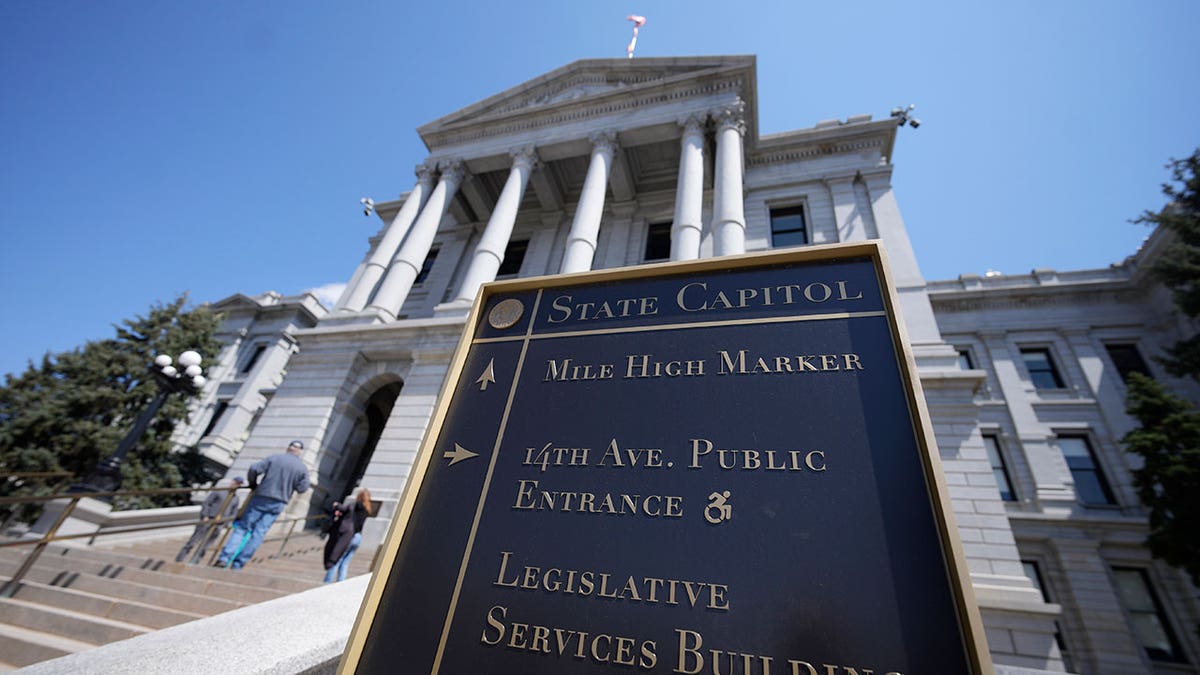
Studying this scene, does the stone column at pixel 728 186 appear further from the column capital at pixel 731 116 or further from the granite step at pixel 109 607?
the granite step at pixel 109 607

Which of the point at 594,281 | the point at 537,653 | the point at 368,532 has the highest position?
the point at 594,281

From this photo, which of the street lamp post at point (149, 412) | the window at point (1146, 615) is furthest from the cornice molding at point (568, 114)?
the window at point (1146, 615)

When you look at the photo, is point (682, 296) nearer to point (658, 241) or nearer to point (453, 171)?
point (658, 241)

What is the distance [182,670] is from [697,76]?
17817mm

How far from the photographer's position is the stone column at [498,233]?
13406mm

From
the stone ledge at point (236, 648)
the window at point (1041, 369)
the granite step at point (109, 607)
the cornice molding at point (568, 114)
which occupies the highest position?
the cornice molding at point (568, 114)

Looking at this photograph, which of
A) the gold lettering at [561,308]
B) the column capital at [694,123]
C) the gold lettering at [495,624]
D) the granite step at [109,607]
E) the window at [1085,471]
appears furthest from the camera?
the window at [1085,471]

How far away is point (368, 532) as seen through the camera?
31.4ft

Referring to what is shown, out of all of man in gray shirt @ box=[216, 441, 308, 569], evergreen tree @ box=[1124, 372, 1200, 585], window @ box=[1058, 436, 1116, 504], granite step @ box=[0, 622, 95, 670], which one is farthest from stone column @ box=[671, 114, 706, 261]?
window @ box=[1058, 436, 1116, 504]

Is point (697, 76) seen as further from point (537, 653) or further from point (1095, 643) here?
point (1095, 643)

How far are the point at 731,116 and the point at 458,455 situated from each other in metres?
15.8

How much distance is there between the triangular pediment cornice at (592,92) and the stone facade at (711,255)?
69 mm

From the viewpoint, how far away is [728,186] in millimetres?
13070

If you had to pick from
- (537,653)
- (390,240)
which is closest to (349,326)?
(390,240)
